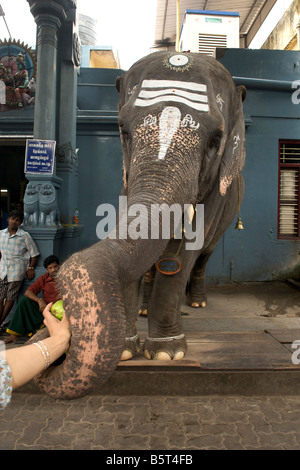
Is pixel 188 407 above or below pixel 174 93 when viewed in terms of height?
below

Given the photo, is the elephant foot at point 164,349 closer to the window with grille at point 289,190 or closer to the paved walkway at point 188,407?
the paved walkway at point 188,407

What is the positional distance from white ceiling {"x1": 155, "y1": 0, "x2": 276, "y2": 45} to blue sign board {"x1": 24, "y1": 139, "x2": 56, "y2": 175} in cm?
708

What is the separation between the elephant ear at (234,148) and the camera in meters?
3.33

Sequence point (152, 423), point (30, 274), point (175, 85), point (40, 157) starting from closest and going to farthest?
point (152, 423) → point (175, 85) → point (30, 274) → point (40, 157)

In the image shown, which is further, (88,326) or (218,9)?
(218,9)

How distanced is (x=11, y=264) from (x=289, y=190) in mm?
5775

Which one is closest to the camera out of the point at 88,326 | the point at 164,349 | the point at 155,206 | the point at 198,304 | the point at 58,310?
the point at 88,326

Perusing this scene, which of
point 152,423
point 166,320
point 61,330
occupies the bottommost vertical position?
point 152,423

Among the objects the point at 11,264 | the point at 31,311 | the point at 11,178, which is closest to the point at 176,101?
the point at 31,311

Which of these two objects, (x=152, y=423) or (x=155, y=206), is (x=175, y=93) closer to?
(x=155, y=206)

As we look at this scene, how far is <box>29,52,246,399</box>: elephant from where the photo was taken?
134cm

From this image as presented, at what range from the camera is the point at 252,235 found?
764cm

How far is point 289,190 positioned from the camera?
26.0 ft
